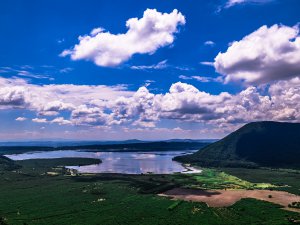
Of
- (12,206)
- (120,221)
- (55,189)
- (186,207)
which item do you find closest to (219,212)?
(186,207)

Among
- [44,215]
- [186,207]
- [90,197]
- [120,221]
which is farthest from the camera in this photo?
[90,197]

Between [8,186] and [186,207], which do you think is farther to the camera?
[8,186]

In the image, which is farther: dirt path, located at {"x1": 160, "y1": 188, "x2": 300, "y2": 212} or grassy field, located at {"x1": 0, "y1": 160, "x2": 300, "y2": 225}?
dirt path, located at {"x1": 160, "y1": 188, "x2": 300, "y2": 212}

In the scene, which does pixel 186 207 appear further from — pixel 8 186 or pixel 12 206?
pixel 8 186

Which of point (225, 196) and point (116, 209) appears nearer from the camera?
point (116, 209)

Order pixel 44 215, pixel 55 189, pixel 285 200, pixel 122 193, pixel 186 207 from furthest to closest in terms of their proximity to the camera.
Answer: pixel 55 189, pixel 122 193, pixel 285 200, pixel 186 207, pixel 44 215

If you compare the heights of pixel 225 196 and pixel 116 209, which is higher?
pixel 225 196

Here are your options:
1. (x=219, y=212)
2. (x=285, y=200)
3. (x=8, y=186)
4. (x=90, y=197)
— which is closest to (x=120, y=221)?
(x=219, y=212)

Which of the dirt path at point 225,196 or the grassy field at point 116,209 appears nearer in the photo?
the grassy field at point 116,209
